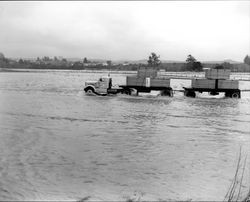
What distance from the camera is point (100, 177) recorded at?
9.54 meters

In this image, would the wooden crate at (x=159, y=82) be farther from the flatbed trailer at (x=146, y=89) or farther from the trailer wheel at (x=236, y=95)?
the trailer wheel at (x=236, y=95)

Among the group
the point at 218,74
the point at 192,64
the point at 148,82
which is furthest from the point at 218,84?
the point at 192,64

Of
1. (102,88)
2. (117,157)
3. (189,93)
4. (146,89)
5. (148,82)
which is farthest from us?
(189,93)

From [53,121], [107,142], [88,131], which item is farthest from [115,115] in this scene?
[107,142]

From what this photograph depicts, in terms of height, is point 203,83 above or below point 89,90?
above

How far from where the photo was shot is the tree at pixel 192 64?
141100mm

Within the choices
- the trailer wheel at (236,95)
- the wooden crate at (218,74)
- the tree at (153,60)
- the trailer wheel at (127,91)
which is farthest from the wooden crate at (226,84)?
the tree at (153,60)

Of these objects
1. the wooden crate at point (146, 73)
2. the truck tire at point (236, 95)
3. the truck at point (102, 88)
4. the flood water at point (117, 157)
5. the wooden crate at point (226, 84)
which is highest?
the wooden crate at point (146, 73)

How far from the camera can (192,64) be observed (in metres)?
148

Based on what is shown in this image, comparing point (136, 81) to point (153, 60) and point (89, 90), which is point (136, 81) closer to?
point (89, 90)

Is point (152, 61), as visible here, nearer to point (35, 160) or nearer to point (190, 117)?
point (190, 117)

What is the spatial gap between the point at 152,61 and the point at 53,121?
163 meters

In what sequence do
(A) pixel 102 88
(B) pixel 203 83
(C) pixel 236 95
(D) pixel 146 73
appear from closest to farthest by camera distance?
1. (A) pixel 102 88
2. (C) pixel 236 95
3. (B) pixel 203 83
4. (D) pixel 146 73

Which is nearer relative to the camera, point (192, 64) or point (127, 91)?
point (127, 91)
